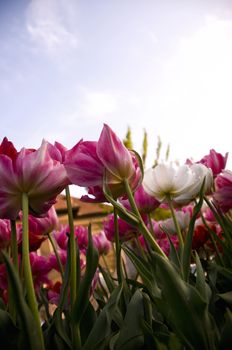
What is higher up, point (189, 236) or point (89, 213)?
point (89, 213)

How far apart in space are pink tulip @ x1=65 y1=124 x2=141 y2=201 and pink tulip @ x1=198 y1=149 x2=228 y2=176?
552mm

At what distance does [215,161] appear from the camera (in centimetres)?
111

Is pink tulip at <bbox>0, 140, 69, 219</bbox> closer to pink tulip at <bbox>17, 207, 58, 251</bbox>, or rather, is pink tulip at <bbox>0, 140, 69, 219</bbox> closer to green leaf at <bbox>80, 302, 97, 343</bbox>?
green leaf at <bbox>80, 302, 97, 343</bbox>

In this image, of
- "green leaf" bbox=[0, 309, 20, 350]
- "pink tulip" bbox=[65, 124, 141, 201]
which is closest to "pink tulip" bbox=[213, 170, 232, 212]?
"pink tulip" bbox=[65, 124, 141, 201]

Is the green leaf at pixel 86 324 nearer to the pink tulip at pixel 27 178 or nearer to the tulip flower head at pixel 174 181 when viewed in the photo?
the pink tulip at pixel 27 178

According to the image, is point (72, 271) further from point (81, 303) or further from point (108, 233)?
point (108, 233)

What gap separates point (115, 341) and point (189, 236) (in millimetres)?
196

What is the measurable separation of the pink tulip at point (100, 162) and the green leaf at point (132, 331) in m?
0.23

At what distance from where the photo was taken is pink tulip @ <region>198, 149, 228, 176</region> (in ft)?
3.62

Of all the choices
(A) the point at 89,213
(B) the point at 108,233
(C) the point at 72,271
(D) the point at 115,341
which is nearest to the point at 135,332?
(D) the point at 115,341

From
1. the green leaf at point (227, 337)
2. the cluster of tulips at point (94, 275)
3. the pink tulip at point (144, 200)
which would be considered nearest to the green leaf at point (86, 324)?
the cluster of tulips at point (94, 275)

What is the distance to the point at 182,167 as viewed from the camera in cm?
89

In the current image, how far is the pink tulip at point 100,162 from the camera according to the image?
0.59m

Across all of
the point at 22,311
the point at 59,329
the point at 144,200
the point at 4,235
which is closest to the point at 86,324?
the point at 59,329
